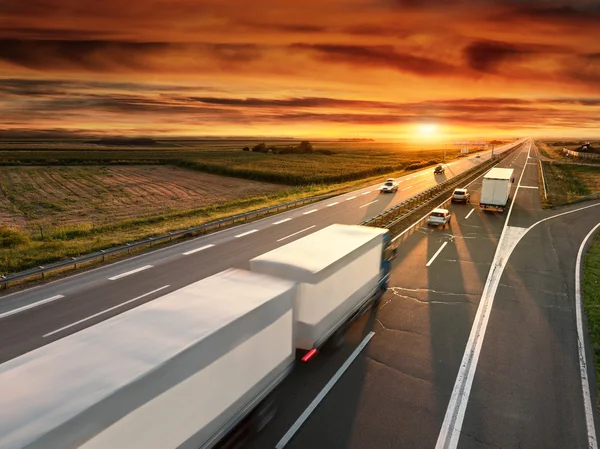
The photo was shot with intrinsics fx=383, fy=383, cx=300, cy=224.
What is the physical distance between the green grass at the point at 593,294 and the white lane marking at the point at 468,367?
299cm

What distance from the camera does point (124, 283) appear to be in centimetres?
1625

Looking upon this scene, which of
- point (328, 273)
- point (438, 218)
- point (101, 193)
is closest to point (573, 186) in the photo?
point (438, 218)

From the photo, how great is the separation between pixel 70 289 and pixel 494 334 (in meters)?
15.9

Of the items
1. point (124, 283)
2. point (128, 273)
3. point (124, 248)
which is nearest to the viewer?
point (124, 283)

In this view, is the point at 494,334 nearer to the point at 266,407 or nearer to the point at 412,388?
the point at 412,388

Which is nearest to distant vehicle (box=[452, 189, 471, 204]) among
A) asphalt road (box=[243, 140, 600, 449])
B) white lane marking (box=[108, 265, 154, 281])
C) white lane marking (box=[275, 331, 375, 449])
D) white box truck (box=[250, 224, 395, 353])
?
asphalt road (box=[243, 140, 600, 449])

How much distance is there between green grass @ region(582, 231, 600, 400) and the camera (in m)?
11.9

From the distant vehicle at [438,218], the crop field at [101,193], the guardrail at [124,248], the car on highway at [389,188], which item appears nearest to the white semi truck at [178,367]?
the guardrail at [124,248]

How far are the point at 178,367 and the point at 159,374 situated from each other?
303mm

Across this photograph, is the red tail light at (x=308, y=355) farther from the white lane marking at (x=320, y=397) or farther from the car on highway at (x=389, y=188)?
the car on highway at (x=389, y=188)

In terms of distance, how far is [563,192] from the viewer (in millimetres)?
43281

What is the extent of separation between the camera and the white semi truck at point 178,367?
4410 millimetres

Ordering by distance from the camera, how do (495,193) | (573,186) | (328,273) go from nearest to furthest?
(328,273) → (495,193) → (573,186)

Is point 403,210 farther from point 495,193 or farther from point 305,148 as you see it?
point 305,148
